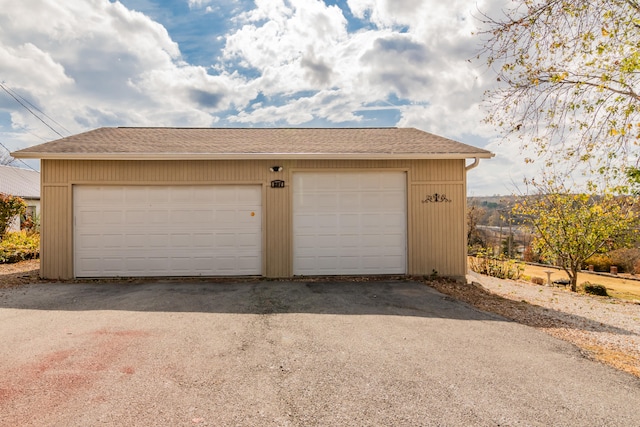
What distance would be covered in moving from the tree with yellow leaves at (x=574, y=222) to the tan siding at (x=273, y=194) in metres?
3.75

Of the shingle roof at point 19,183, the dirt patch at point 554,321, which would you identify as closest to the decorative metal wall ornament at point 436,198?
the dirt patch at point 554,321

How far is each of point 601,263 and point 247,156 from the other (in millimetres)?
18937

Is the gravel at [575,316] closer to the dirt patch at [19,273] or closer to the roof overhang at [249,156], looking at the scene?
the roof overhang at [249,156]

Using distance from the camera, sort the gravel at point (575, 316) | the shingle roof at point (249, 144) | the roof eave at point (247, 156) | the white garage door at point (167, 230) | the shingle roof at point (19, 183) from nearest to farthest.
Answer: the gravel at point (575, 316) < the roof eave at point (247, 156) < the shingle roof at point (249, 144) < the white garage door at point (167, 230) < the shingle roof at point (19, 183)

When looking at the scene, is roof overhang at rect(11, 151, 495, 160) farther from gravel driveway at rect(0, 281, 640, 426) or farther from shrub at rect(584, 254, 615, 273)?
shrub at rect(584, 254, 615, 273)

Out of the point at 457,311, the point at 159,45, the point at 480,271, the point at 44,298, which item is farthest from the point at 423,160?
the point at 159,45

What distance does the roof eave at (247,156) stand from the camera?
737cm

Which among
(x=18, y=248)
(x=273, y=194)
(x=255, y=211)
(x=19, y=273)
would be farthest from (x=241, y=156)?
(x=18, y=248)

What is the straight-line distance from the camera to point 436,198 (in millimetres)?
8047

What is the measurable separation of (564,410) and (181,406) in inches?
117

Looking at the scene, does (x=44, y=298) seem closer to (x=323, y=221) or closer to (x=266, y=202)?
(x=266, y=202)

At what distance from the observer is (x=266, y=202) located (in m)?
7.88

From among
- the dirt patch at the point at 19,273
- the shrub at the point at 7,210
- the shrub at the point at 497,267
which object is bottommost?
the shrub at the point at 497,267

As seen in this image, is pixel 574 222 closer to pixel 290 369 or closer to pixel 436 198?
pixel 436 198
